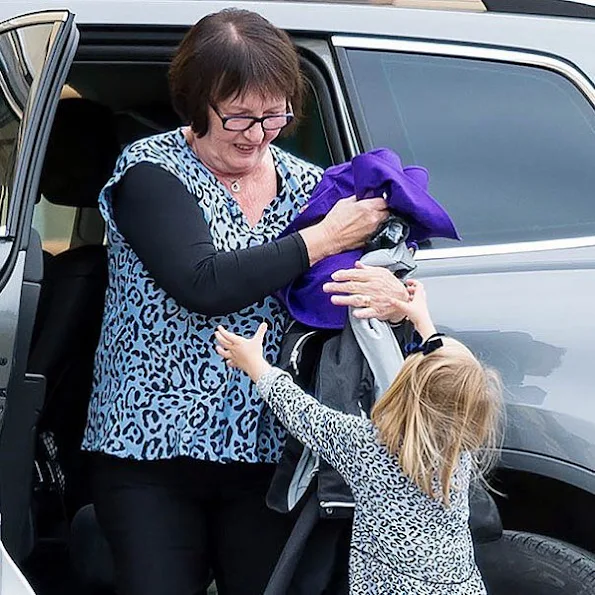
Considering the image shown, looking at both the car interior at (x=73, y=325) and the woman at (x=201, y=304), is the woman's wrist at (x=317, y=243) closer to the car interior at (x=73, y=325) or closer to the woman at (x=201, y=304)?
the woman at (x=201, y=304)

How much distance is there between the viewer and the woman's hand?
8.11ft

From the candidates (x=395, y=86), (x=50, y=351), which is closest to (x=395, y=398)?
(x=395, y=86)

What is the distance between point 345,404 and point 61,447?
1119 mm

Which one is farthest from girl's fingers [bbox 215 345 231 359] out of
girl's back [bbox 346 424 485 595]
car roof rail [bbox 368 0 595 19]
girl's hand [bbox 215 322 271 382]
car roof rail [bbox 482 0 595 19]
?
car roof rail [bbox 482 0 595 19]

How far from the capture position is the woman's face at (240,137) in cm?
249

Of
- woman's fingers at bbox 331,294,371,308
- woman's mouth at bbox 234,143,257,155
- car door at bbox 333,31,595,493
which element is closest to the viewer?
woman's fingers at bbox 331,294,371,308

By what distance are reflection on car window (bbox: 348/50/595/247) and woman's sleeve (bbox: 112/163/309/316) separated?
19.2 inches

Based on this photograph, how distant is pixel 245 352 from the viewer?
242 centimetres

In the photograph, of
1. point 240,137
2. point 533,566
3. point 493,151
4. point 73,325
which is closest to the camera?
point 240,137

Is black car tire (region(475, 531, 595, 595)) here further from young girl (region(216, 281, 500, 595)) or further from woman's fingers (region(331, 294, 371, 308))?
woman's fingers (region(331, 294, 371, 308))

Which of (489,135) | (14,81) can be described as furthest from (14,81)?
(489,135)

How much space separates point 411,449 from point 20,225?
0.80 meters

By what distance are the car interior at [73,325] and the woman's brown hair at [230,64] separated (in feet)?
1.86

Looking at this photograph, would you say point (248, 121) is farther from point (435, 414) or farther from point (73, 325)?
point (73, 325)
